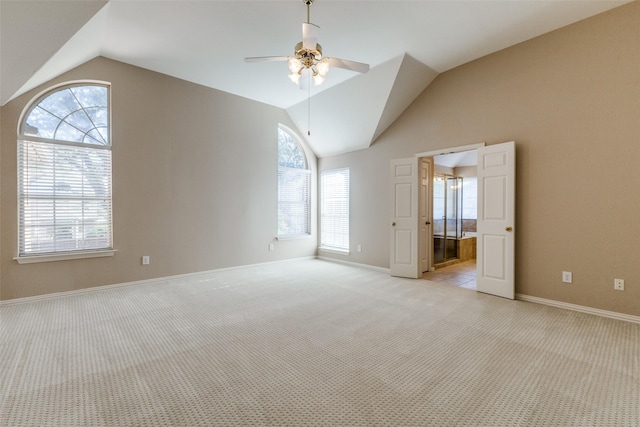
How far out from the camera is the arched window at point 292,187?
20.6ft

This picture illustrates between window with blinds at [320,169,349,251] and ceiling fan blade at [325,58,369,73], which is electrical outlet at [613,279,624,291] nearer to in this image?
ceiling fan blade at [325,58,369,73]

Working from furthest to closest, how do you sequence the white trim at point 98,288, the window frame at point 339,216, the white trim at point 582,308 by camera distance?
1. the window frame at point 339,216
2. the white trim at point 98,288
3. the white trim at point 582,308

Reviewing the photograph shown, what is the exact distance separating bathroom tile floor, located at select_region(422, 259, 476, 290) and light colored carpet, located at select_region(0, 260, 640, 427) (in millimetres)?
804

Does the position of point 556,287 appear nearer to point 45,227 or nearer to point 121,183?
point 121,183

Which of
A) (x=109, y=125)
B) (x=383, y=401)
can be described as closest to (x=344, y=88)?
(x=109, y=125)

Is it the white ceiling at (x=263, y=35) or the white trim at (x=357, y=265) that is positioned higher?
the white ceiling at (x=263, y=35)

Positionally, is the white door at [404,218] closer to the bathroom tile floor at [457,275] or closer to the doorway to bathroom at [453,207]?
the bathroom tile floor at [457,275]

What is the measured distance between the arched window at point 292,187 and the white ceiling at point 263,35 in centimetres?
172

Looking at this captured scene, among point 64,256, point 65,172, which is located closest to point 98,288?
point 64,256

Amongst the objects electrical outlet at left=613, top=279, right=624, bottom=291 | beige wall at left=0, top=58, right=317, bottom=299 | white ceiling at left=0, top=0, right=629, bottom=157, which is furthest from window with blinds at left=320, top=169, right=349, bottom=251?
electrical outlet at left=613, top=279, right=624, bottom=291

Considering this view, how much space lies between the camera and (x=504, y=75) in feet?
12.8

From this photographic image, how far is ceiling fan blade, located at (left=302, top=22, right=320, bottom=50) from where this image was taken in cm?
250

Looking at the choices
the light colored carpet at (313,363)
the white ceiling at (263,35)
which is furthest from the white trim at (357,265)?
the white ceiling at (263,35)

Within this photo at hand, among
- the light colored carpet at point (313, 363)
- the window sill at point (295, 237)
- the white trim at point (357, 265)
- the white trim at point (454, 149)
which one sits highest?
the white trim at point (454, 149)
